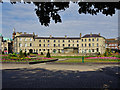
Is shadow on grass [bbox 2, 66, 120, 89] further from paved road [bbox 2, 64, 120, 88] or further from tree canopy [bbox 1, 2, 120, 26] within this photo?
tree canopy [bbox 1, 2, 120, 26]

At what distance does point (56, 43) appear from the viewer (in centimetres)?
8056

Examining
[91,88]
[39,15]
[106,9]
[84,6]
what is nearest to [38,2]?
[39,15]

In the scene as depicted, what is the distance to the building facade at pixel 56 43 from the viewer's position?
3086 inches

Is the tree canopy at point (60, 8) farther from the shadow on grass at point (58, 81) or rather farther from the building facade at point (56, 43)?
the building facade at point (56, 43)

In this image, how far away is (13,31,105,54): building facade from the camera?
7838 cm

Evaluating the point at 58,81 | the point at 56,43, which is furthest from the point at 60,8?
the point at 56,43

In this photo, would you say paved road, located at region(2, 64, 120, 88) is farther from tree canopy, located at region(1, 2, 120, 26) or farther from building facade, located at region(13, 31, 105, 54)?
building facade, located at region(13, 31, 105, 54)

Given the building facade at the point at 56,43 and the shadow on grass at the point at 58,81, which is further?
the building facade at the point at 56,43

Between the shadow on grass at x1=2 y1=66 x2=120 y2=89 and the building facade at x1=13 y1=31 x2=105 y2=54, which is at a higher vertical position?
the building facade at x1=13 y1=31 x2=105 y2=54

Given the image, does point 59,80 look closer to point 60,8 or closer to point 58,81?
point 58,81

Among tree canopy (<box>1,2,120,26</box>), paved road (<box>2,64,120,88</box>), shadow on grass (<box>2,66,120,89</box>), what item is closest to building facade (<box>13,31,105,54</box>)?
paved road (<box>2,64,120,88</box>)

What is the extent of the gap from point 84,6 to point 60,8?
1401 millimetres

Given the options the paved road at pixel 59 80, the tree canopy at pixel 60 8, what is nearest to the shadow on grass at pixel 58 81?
the paved road at pixel 59 80

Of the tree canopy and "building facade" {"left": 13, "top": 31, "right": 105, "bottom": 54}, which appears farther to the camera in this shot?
"building facade" {"left": 13, "top": 31, "right": 105, "bottom": 54}
